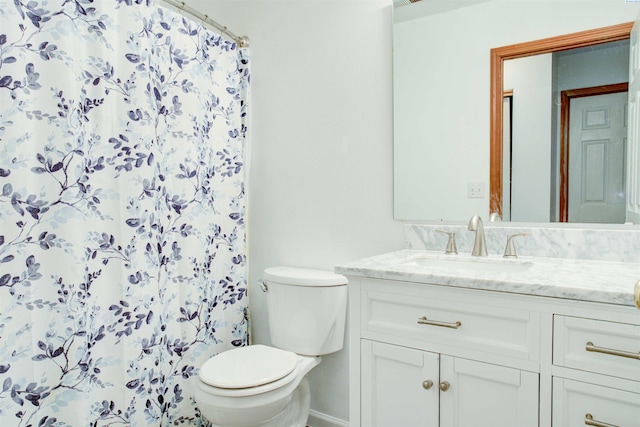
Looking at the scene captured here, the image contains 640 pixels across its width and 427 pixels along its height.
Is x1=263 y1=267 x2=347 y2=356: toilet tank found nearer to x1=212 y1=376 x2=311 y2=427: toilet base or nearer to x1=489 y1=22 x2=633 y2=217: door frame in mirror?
x1=212 y1=376 x2=311 y2=427: toilet base

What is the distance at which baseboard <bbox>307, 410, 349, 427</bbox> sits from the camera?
1.99 m

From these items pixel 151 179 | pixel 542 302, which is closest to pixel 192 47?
pixel 151 179

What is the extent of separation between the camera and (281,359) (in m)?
1.67

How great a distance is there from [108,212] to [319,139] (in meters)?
1.00

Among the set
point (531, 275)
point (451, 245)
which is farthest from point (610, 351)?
point (451, 245)

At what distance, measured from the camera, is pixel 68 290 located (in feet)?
4.36

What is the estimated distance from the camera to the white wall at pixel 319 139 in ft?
6.07

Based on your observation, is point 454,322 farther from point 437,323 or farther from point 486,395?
point 486,395

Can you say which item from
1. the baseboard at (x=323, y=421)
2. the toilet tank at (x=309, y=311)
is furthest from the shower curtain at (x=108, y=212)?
the baseboard at (x=323, y=421)

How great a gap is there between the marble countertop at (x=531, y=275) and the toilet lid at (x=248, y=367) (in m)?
0.54

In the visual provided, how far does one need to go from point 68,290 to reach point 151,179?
482mm

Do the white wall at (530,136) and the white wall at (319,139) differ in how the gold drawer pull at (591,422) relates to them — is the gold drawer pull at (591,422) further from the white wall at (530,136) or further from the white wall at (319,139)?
the white wall at (319,139)

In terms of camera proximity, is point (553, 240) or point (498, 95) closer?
point (553, 240)

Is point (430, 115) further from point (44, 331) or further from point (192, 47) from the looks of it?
point (44, 331)
